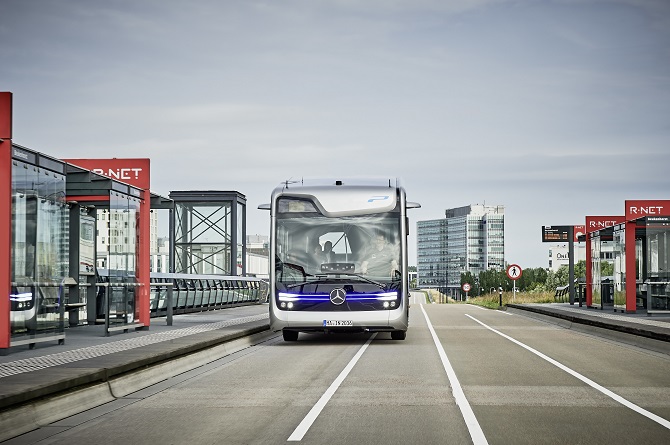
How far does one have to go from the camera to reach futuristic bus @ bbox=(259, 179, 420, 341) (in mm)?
21297

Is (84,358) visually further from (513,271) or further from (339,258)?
(513,271)

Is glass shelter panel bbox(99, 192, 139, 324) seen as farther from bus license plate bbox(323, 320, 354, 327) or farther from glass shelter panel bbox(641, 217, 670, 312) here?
glass shelter panel bbox(641, 217, 670, 312)

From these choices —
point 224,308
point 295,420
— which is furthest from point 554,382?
point 224,308

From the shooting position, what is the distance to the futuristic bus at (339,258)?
69.9 ft

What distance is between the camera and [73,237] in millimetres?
24219

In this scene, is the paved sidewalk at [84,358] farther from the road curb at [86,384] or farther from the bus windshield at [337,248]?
the bus windshield at [337,248]

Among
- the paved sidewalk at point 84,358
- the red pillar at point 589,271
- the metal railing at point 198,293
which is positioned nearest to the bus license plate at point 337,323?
the paved sidewalk at point 84,358

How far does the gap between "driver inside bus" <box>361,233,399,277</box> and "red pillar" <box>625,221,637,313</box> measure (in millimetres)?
20639

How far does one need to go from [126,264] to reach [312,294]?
449 centimetres

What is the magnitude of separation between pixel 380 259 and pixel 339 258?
916 millimetres

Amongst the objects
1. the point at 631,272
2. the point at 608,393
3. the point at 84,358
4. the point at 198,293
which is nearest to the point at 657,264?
the point at 631,272

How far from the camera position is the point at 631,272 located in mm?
39531

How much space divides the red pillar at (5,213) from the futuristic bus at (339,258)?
6901 millimetres

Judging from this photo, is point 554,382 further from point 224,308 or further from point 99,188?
point 224,308
